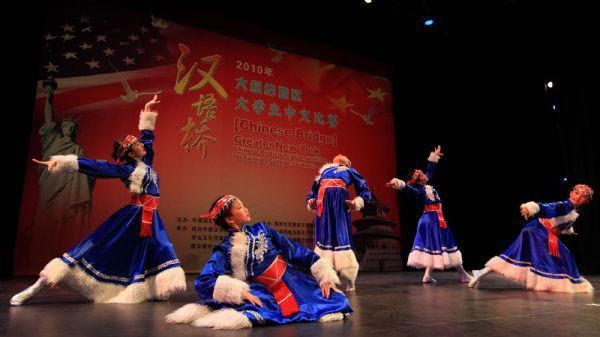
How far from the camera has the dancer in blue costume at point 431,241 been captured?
4.76m

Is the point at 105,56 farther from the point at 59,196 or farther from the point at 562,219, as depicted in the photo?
the point at 562,219

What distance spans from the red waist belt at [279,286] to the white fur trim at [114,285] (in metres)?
1.06

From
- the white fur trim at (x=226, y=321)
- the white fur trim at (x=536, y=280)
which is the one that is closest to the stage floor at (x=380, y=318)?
the white fur trim at (x=226, y=321)

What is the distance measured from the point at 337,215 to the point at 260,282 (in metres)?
1.71

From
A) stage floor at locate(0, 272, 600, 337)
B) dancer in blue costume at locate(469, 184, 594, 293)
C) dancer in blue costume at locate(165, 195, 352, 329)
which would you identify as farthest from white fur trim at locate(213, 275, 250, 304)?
dancer in blue costume at locate(469, 184, 594, 293)

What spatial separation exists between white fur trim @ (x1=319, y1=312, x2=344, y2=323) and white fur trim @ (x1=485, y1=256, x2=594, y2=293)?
231 cm

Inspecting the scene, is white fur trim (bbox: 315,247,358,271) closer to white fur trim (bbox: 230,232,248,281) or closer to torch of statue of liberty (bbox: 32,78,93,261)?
white fur trim (bbox: 230,232,248,281)

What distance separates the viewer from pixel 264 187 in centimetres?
627

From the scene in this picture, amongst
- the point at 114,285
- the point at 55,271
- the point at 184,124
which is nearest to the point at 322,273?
the point at 114,285

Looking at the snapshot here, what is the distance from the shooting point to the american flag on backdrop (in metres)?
5.38

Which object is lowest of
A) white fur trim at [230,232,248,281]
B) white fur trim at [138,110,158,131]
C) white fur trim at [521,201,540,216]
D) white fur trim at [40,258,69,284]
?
white fur trim at [40,258,69,284]

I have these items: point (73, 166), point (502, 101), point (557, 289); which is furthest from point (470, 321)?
point (502, 101)

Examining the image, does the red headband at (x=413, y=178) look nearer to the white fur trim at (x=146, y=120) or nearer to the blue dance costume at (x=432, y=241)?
the blue dance costume at (x=432, y=241)

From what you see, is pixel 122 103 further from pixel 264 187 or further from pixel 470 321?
pixel 470 321
